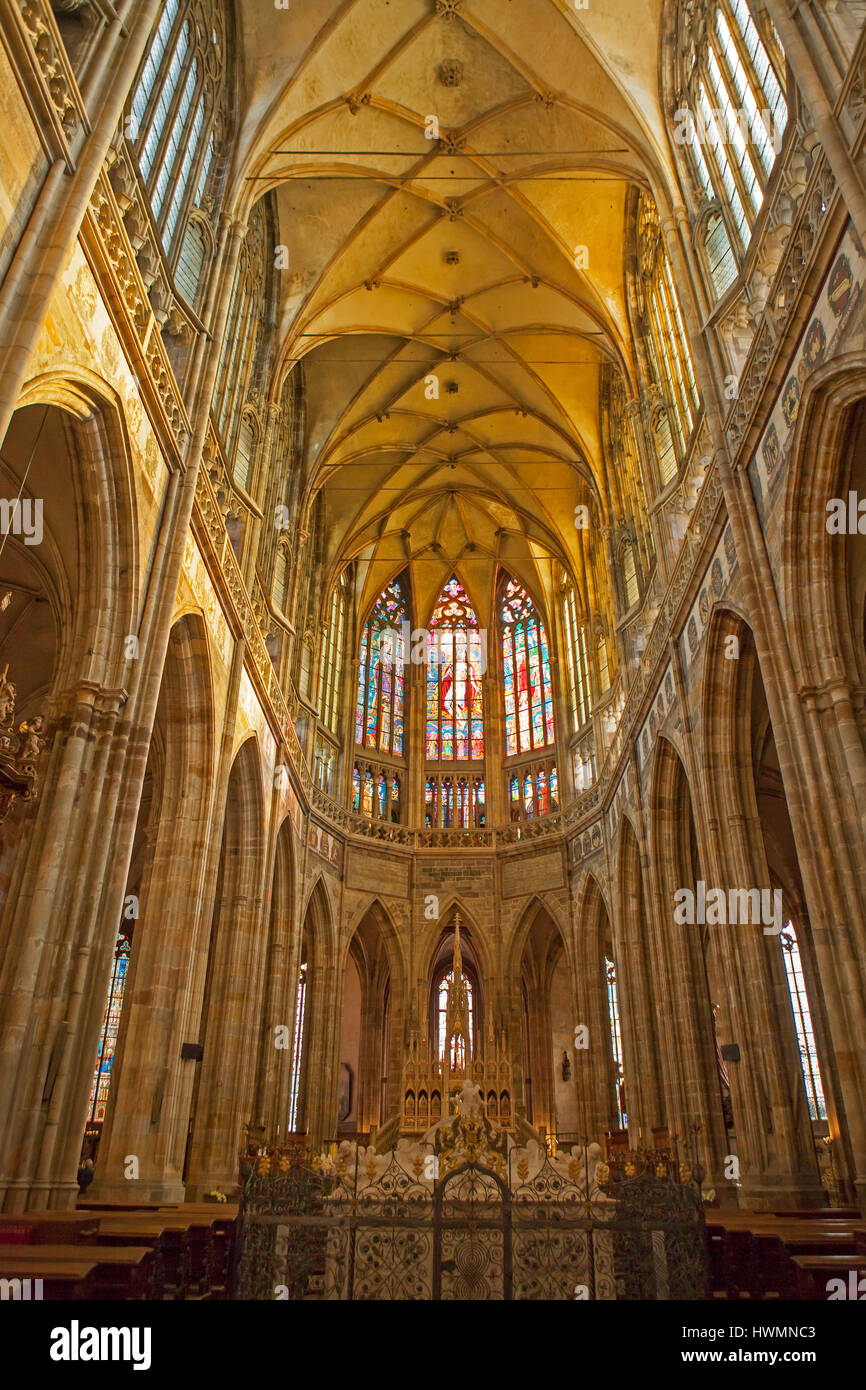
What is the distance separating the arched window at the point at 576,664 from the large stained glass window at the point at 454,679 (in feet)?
12.0

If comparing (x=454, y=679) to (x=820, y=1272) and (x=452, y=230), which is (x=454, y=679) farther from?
(x=820, y=1272)

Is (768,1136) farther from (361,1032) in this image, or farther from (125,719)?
(361,1032)

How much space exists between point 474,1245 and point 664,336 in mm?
16753

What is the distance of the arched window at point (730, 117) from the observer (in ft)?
41.3

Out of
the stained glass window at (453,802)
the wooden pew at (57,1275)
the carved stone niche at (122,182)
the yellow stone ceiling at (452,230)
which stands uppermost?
the yellow stone ceiling at (452,230)

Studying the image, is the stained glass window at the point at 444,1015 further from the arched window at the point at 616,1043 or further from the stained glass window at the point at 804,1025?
the stained glass window at the point at 804,1025

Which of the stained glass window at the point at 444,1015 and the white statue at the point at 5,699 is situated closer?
the white statue at the point at 5,699

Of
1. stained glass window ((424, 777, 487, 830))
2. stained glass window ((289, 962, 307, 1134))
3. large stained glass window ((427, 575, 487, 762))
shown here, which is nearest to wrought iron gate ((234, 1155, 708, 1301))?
stained glass window ((289, 962, 307, 1134))

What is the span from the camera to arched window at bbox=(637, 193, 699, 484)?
673 inches

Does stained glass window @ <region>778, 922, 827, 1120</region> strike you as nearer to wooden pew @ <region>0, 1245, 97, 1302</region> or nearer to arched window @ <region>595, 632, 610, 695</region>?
arched window @ <region>595, 632, 610, 695</region>

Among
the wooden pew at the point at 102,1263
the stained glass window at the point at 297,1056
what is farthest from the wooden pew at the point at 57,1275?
the stained glass window at the point at 297,1056

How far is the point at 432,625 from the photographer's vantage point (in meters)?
32.6

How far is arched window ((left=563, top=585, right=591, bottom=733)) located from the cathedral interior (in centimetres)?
27
